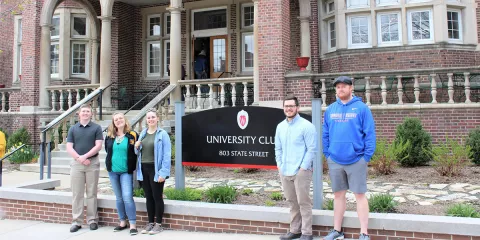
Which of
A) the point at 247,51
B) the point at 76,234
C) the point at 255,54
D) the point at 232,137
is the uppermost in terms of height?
the point at 247,51

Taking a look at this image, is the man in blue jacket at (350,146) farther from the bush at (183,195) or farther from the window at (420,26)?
the window at (420,26)

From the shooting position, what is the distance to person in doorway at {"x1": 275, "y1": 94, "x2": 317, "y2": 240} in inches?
170

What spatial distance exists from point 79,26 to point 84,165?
38.2ft

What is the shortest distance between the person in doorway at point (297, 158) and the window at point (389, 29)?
7966 mm

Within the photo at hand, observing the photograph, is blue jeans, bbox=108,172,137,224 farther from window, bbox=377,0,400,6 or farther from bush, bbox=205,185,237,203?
window, bbox=377,0,400,6

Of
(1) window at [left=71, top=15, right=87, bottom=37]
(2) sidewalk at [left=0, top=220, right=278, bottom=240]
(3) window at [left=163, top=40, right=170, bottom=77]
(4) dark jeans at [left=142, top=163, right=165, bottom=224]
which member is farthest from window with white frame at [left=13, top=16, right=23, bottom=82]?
(4) dark jeans at [left=142, top=163, right=165, bottom=224]

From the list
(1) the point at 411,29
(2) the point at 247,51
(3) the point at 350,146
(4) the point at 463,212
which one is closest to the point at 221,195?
(3) the point at 350,146

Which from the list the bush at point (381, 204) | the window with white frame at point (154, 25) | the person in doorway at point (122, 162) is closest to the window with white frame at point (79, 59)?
the window with white frame at point (154, 25)

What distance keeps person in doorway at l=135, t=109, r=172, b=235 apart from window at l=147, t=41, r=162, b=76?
1099cm

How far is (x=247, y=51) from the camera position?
569 inches

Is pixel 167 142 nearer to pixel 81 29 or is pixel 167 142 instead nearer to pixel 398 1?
pixel 398 1

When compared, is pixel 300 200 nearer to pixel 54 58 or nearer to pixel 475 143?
pixel 475 143

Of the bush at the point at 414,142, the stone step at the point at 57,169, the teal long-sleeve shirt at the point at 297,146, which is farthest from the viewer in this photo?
the stone step at the point at 57,169

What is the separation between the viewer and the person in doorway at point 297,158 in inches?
170
